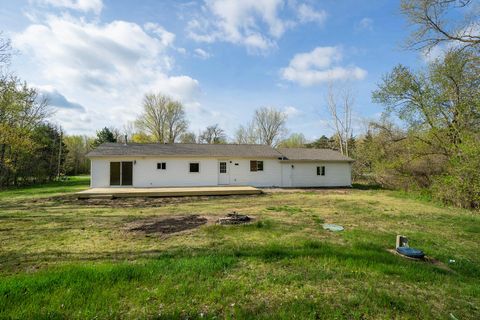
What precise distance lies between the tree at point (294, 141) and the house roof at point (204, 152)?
815 inches

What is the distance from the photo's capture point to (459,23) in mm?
8266

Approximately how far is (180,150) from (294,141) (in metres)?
30.6

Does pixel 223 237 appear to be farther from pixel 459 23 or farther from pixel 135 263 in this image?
pixel 459 23

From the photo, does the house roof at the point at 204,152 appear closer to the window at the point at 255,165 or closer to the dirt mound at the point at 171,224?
the window at the point at 255,165

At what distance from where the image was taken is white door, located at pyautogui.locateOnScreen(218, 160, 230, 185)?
16958 millimetres

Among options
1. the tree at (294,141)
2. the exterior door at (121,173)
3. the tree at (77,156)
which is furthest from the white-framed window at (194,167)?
the tree at (294,141)

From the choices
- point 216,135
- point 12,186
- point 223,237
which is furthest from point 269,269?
point 216,135

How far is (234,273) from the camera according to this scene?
12.0ft

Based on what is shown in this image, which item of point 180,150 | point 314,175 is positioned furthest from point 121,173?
point 314,175

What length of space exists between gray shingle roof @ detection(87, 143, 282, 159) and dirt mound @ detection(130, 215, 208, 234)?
367 inches

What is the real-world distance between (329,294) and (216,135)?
129 feet

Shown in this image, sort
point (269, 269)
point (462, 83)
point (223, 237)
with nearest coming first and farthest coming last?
point (269, 269)
point (223, 237)
point (462, 83)

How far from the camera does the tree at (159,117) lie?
116ft

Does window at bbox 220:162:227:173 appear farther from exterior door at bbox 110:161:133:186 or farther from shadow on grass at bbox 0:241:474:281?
shadow on grass at bbox 0:241:474:281
